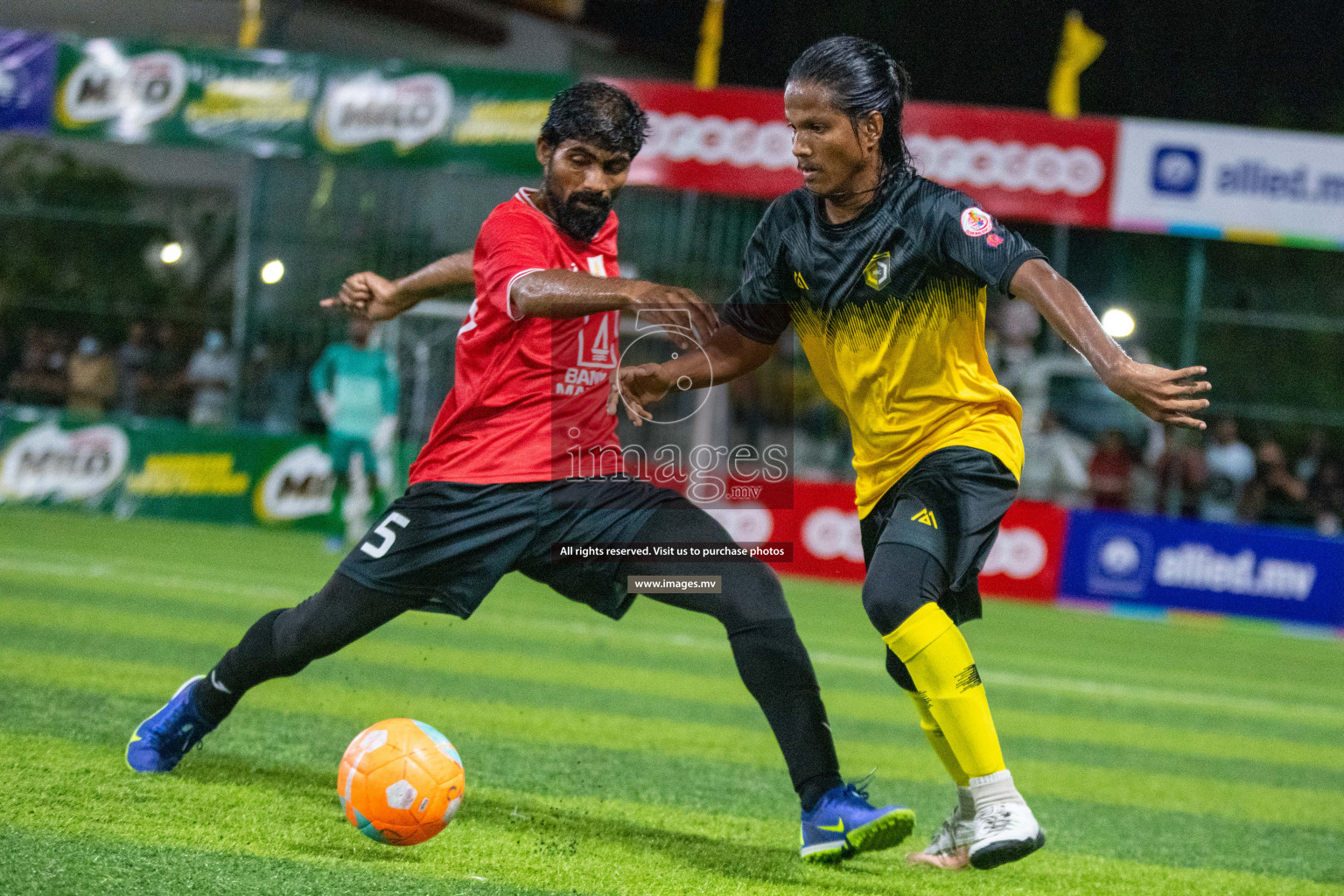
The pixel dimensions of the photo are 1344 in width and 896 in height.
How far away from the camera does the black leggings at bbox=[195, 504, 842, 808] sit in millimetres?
3898

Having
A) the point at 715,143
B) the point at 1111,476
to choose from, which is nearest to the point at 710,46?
the point at 715,143

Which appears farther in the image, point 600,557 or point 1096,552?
point 1096,552

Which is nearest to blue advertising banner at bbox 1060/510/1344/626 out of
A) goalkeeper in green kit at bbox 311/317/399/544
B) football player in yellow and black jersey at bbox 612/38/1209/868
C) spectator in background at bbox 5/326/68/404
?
goalkeeper in green kit at bbox 311/317/399/544

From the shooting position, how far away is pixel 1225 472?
1560 centimetres

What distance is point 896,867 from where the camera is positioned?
4.09 meters

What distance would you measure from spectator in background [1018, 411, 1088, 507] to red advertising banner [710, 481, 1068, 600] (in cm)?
41

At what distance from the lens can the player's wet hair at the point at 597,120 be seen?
398cm

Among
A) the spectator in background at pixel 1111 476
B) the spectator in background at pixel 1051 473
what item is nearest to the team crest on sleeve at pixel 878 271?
the spectator in background at pixel 1051 473

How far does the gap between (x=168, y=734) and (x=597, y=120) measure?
224 cm

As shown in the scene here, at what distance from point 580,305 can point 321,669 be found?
4240 millimetres

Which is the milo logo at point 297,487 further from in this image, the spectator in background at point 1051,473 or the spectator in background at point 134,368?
the spectator in background at point 1051,473

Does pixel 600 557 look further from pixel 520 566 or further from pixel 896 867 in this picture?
pixel 896 867

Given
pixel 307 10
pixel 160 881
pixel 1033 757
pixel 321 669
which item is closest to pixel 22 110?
pixel 307 10

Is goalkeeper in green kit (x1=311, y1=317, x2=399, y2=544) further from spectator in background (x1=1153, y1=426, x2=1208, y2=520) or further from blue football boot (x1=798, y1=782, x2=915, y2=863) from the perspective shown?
blue football boot (x1=798, y1=782, x2=915, y2=863)
